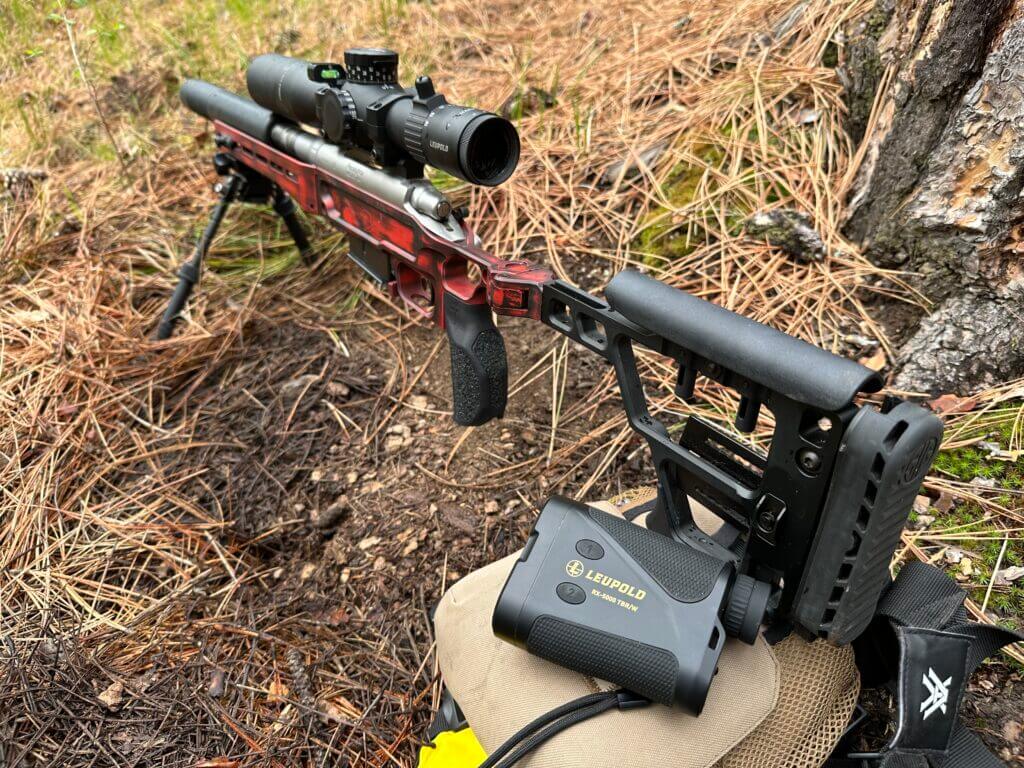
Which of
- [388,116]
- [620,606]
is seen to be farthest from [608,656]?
[388,116]

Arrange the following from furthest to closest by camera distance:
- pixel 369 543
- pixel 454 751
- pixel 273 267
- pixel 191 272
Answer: pixel 273 267 < pixel 191 272 < pixel 369 543 < pixel 454 751

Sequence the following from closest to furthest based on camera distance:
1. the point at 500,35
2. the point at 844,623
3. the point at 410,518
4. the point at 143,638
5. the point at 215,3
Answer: the point at 844,623
the point at 143,638
the point at 410,518
the point at 500,35
the point at 215,3

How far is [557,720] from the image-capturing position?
1.37 m

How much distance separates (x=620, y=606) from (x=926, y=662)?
61cm

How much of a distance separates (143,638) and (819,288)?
7.82 feet

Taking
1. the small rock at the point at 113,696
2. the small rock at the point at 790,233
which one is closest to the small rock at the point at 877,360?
the small rock at the point at 790,233

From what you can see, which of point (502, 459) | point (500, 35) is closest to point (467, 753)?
point (502, 459)

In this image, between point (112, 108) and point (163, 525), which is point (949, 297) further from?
point (112, 108)

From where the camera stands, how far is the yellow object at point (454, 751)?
5.00ft

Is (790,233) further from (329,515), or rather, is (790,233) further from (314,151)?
(329,515)

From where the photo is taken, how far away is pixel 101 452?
8.39 ft

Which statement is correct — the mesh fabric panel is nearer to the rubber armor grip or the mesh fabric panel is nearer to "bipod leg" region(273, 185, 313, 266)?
the rubber armor grip

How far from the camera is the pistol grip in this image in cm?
210

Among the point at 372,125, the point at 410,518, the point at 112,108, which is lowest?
the point at 410,518
